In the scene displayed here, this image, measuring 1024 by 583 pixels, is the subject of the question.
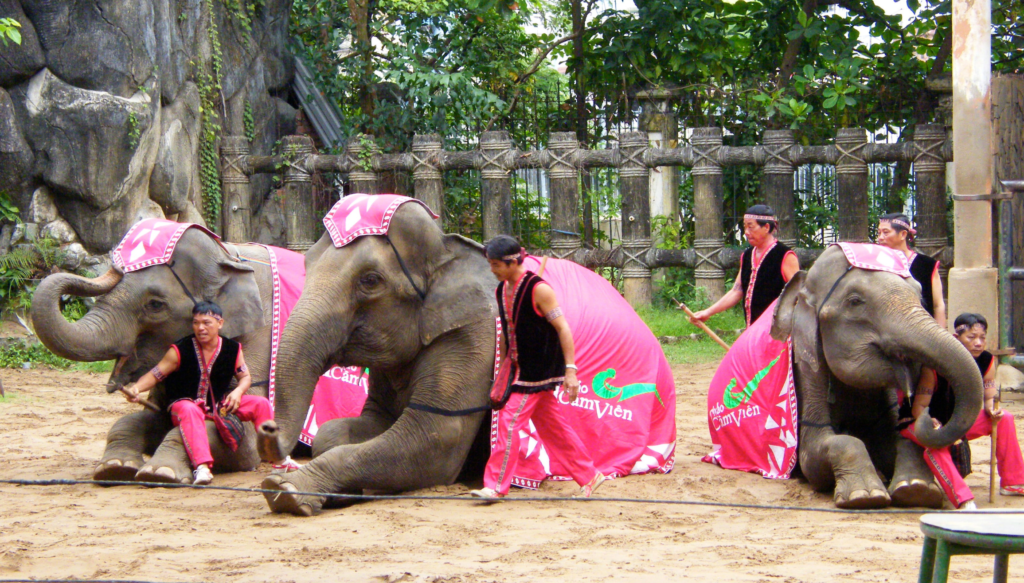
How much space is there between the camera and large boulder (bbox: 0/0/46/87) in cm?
987

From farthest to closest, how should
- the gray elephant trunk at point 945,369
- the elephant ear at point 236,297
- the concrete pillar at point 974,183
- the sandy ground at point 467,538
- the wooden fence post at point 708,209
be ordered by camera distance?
the wooden fence post at point 708,209
the concrete pillar at point 974,183
the elephant ear at point 236,297
the gray elephant trunk at point 945,369
the sandy ground at point 467,538

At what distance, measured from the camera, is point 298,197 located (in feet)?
41.9

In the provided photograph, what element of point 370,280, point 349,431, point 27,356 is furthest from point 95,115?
point 370,280

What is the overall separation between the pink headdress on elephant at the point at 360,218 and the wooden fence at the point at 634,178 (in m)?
6.46

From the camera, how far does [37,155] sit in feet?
33.3

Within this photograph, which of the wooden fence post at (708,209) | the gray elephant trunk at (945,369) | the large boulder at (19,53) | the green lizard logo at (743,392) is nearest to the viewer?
the gray elephant trunk at (945,369)

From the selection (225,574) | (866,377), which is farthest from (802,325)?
(225,574)

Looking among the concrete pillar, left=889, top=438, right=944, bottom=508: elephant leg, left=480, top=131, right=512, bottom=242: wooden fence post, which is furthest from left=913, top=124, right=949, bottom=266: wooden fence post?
left=889, top=438, right=944, bottom=508: elephant leg

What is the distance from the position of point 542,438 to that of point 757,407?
1.26 meters

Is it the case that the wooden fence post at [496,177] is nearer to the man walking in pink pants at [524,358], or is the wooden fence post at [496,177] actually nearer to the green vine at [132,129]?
the green vine at [132,129]

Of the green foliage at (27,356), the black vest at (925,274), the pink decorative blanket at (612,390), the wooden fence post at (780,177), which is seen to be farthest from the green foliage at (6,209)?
the black vest at (925,274)

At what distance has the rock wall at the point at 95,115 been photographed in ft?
32.9

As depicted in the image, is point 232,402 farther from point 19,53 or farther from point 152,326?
point 19,53

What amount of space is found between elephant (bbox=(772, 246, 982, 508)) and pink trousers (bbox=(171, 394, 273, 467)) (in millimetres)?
2635
